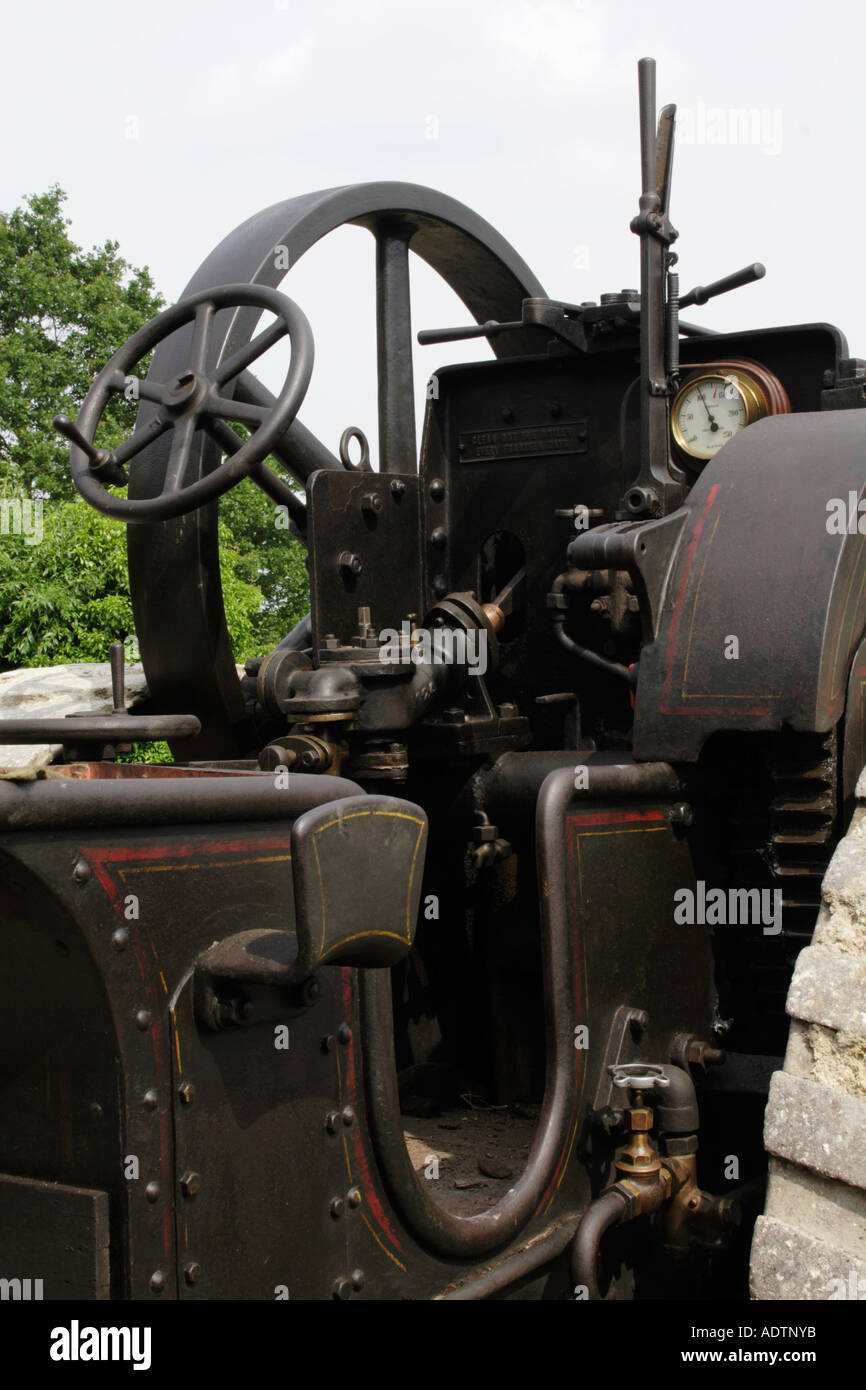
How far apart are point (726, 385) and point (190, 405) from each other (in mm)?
1232

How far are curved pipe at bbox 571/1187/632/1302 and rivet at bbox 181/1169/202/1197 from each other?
2.56 ft

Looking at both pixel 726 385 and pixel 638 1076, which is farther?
pixel 726 385

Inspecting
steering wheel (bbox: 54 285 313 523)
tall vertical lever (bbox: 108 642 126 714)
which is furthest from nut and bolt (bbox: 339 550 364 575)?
tall vertical lever (bbox: 108 642 126 714)

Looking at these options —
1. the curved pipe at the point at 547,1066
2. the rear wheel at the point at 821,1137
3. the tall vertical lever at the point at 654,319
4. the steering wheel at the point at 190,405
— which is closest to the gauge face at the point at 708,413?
the tall vertical lever at the point at 654,319

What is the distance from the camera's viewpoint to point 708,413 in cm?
370

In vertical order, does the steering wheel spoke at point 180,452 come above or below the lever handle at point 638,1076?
above

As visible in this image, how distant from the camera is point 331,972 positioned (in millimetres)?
2484

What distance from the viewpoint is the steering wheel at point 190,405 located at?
3.15 m

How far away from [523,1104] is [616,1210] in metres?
0.93

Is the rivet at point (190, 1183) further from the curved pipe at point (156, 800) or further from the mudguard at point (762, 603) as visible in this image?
the mudguard at point (762, 603)

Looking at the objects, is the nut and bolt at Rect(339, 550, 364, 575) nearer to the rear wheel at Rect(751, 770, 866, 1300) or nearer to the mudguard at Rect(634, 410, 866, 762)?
the mudguard at Rect(634, 410, 866, 762)

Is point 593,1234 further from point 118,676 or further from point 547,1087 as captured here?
point 118,676

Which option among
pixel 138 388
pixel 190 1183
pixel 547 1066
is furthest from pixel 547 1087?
pixel 138 388

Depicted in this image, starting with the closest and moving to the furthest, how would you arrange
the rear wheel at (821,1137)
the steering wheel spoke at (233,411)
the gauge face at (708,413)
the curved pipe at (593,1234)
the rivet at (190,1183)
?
the rivet at (190,1183) → the rear wheel at (821,1137) → the curved pipe at (593,1234) → the steering wheel spoke at (233,411) → the gauge face at (708,413)
